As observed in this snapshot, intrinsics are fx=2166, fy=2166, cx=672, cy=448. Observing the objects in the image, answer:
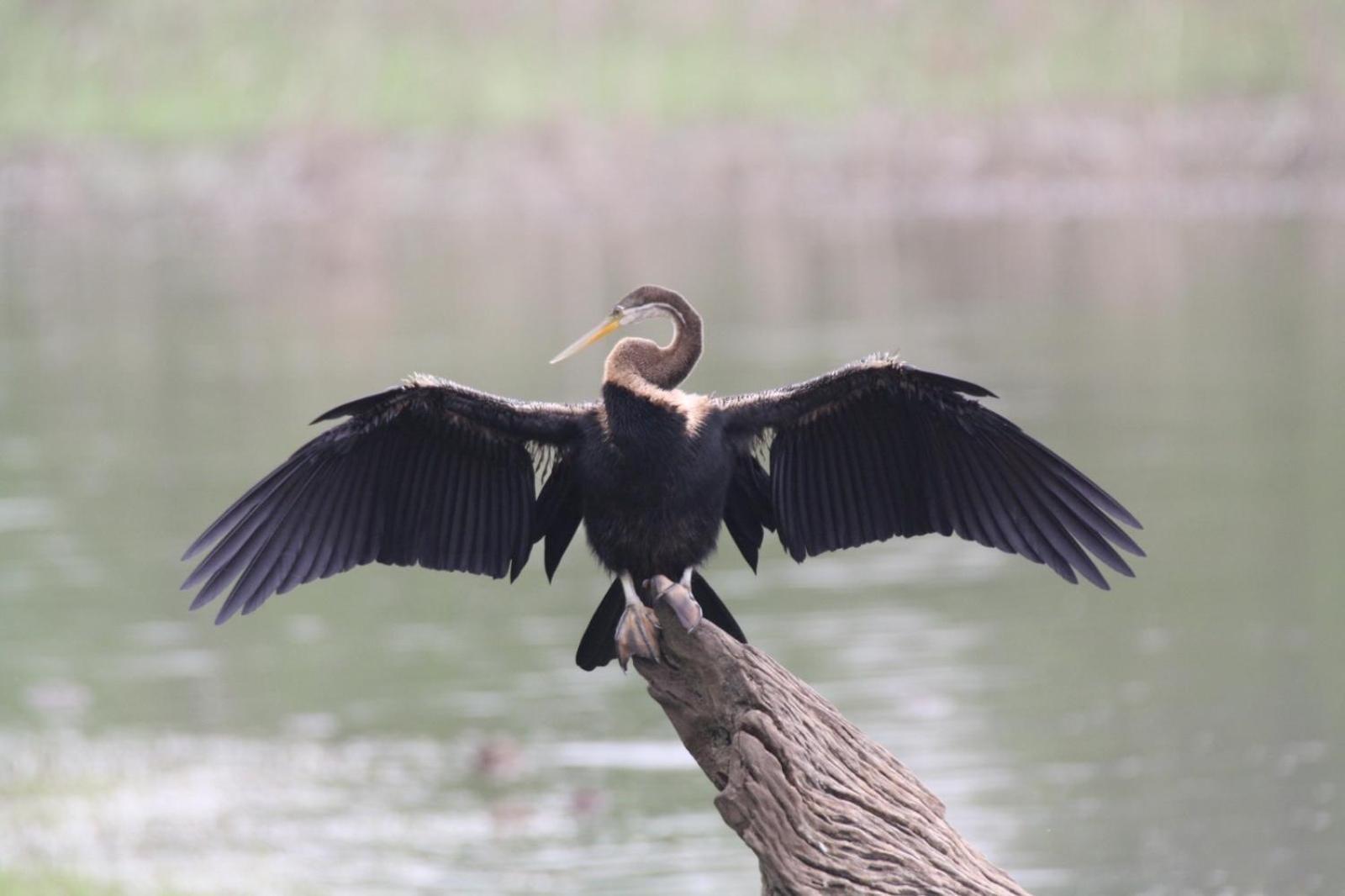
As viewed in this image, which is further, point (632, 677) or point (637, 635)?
point (632, 677)

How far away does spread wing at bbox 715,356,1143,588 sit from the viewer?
6.57m

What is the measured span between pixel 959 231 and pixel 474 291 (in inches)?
536

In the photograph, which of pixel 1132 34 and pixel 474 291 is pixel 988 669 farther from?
pixel 1132 34

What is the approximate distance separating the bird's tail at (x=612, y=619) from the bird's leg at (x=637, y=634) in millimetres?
135

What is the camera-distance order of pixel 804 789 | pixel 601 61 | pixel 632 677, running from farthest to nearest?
1. pixel 601 61
2. pixel 632 677
3. pixel 804 789

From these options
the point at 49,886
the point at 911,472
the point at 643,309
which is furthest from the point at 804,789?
the point at 49,886

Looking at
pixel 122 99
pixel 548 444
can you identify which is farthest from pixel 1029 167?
pixel 548 444

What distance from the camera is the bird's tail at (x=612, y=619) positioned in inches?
259

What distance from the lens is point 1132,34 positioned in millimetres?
67125

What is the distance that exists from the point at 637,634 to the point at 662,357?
849mm

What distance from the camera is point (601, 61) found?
7181 centimetres

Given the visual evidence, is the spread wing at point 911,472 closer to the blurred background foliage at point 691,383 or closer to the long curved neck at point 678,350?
the long curved neck at point 678,350

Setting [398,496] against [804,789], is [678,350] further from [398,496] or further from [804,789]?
[804,789]

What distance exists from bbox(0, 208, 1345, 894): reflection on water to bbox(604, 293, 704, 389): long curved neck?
4469 mm
